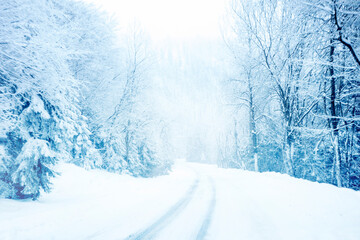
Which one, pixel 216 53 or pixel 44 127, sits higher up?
pixel 216 53

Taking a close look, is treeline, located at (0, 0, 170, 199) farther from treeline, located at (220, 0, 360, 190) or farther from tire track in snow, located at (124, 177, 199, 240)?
treeline, located at (220, 0, 360, 190)

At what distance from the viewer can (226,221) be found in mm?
5777

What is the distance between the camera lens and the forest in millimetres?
6547

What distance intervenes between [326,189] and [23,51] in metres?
11.4

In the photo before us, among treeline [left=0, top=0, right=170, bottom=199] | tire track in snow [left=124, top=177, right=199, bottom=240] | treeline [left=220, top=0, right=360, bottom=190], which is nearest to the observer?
tire track in snow [left=124, top=177, right=199, bottom=240]

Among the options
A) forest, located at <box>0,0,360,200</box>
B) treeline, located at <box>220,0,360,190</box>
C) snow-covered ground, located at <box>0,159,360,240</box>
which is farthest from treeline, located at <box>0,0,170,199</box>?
treeline, located at <box>220,0,360,190</box>

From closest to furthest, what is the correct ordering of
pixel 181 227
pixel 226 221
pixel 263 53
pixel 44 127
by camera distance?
pixel 181 227
pixel 226 221
pixel 44 127
pixel 263 53

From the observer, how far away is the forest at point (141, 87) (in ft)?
21.5

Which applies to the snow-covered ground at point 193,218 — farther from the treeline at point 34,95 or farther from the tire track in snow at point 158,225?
the treeline at point 34,95

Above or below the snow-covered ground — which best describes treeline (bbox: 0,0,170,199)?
above

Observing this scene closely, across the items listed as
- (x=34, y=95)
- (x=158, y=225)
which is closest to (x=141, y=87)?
(x=34, y=95)

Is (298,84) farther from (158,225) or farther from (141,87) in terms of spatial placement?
(141,87)

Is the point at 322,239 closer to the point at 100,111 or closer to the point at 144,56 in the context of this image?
the point at 100,111

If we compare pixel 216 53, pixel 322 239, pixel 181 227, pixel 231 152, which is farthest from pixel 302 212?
pixel 231 152
